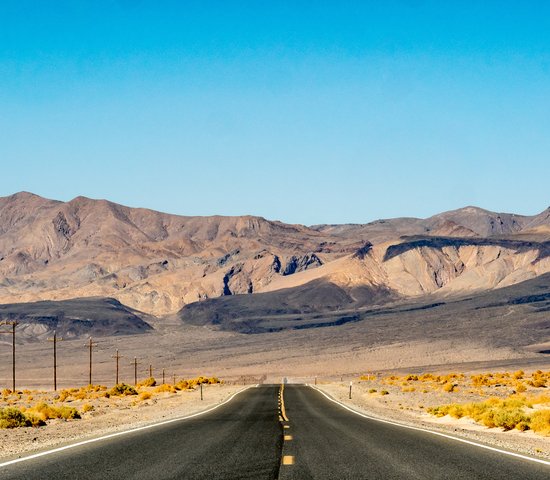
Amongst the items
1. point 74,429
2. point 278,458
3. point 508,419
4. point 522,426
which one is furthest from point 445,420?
point 278,458

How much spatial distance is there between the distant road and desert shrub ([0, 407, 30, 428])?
5.06m

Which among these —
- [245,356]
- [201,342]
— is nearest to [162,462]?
[245,356]

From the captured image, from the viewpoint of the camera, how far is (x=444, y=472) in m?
13.7

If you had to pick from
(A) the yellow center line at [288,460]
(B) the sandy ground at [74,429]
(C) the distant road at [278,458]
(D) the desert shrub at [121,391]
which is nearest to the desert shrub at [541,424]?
(C) the distant road at [278,458]

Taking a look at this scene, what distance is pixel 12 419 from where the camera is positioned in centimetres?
2619

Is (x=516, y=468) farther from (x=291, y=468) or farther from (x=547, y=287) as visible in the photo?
Answer: (x=547, y=287)

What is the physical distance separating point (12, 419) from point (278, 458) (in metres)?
13.4

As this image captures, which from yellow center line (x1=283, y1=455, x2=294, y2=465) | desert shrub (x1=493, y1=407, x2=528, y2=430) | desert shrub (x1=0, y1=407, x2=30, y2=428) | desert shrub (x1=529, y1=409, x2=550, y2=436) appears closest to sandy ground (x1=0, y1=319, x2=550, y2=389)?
desert shrub (x1=0, y1=407, x2=30, y2=428)

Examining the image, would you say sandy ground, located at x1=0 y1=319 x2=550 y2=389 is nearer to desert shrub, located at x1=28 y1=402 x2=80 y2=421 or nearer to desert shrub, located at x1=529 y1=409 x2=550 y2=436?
desert shrub, located at x1=28 y1=402 x2=80 y2=421

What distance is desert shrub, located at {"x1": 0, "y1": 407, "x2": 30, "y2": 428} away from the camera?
25672 millimetres

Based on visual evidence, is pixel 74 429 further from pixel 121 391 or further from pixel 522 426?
pixel 121 391

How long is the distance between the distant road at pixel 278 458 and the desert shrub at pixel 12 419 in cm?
506

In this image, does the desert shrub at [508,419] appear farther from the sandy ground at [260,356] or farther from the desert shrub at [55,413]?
the sandy ground at [260,356]

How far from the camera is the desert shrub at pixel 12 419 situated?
25672 millimetres
